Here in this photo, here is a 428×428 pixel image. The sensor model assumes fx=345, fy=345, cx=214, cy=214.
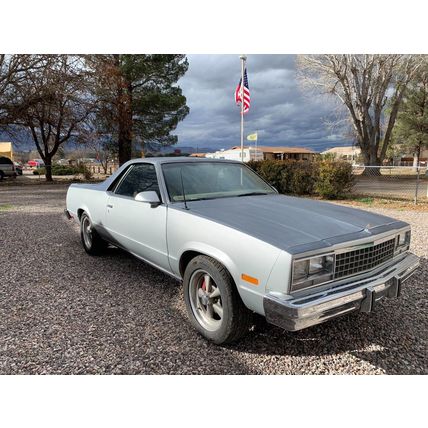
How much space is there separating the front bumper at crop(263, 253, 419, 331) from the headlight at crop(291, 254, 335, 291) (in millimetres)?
80

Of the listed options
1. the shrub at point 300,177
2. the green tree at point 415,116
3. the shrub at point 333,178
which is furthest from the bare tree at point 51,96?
the green tree at point 415,116

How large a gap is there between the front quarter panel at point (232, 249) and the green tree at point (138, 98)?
18128 mm

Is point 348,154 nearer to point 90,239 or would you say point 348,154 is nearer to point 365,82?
point 365,82

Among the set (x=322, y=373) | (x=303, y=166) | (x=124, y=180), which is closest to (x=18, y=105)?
(x=303, y=166)

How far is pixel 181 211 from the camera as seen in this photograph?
3102mm

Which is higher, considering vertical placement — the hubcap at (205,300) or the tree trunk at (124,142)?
the tree trunk at (124,142)

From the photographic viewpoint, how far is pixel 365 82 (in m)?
24.4

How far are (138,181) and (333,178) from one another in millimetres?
9521

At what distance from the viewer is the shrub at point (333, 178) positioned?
1213 cm

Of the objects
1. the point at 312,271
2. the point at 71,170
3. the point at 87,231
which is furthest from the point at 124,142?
the point at 312,271

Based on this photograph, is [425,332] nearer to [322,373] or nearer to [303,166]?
[322,373]

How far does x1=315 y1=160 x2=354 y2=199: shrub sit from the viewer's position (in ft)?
39.8

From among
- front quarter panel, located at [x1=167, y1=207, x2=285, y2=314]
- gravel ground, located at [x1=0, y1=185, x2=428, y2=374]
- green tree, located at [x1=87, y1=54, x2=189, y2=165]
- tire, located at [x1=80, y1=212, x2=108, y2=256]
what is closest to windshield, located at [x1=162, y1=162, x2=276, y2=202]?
front quarter panel, located at [x1=167, y1=207, x2=285, y2=314]

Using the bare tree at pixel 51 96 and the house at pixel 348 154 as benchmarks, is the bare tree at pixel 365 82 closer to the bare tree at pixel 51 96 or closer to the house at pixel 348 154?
the house at pixel 348 154
